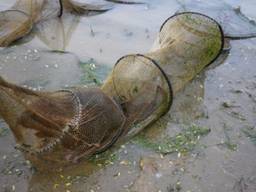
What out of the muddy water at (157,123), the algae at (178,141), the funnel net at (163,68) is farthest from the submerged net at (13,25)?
the algae at (178,141)

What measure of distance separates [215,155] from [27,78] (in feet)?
9.18

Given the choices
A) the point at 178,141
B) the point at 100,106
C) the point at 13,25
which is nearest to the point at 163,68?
the point at 178,141

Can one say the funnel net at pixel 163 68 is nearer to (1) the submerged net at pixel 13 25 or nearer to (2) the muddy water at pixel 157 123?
(2) the muddy water at pixel 157 123

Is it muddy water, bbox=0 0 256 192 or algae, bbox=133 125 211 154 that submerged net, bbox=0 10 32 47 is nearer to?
muddy water, bbox=0 0 256 192

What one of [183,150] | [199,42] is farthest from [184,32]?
[183,150]

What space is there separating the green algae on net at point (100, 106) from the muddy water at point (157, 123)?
0.19 m

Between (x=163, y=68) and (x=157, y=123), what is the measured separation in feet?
2.63

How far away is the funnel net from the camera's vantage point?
17.2ft

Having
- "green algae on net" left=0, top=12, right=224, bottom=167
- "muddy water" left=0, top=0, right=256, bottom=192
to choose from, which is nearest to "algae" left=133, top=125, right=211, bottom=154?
"muddy water" left=0, top=0, right=256, bottom=192

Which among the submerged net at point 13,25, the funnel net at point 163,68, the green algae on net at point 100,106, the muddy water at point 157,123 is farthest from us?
the submerged net at point 13,25

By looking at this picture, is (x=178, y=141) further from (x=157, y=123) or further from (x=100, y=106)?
(x=100, y=106)

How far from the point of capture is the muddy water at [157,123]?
4.56m

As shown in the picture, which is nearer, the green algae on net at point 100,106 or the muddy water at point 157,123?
the green algae on net at point 100,106

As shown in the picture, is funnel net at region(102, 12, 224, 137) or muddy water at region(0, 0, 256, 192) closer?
muddy water at region(0, 0, 256, 192)
